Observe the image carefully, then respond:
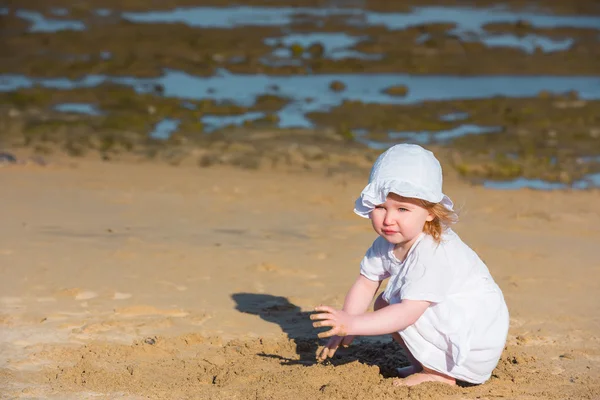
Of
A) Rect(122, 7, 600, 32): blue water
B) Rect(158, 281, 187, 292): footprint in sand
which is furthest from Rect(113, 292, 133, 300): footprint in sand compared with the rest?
Rect(122, 7, 600, 32): blue water

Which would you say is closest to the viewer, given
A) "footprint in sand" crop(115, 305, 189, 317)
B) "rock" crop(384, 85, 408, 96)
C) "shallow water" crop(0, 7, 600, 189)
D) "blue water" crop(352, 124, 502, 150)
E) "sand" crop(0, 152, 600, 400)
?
"sand" crop(0, 152, 600, 400)

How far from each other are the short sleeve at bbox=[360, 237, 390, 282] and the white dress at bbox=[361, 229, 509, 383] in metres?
0.16

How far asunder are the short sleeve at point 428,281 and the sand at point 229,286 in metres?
0.39

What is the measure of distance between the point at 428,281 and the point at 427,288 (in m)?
0.03

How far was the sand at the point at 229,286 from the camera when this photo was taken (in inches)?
161

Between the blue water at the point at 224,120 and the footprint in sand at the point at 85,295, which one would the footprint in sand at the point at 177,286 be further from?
the blue water at the point at 224,120

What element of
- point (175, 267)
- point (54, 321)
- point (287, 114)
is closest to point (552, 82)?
point (287, 114)

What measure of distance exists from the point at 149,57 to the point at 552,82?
6.15 metres

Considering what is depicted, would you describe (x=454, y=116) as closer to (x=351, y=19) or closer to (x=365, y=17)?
(x=351, y=19)

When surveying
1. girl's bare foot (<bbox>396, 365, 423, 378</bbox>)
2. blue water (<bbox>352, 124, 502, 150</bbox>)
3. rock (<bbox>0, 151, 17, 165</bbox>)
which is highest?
girl's bare foot (<bbox>396, 365, 423, 378</bbox>)

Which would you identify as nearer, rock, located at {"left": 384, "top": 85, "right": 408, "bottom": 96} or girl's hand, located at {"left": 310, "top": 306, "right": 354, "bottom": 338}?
girl's hand, located at {"left": 310, "top": 306, "right": 354, "bottom": 338}

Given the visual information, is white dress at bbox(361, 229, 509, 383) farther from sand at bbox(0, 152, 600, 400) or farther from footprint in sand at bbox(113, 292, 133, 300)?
footprint in sand at bbox(113, 292, 133, 300)

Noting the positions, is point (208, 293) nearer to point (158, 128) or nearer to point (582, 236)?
point (582, 236)

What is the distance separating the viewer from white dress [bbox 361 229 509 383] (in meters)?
3.85
